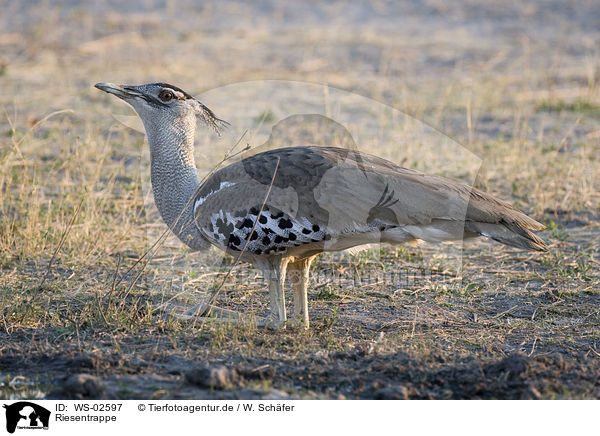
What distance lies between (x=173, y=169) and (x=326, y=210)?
100 centimetres

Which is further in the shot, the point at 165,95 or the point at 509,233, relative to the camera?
the point at 165,95

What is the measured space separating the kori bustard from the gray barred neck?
0.24 m

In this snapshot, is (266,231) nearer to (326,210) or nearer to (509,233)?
(326,210)

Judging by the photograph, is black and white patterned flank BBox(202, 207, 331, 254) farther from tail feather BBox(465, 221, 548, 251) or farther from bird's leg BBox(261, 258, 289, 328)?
tail feather BBox(465, 221, 548, 251)

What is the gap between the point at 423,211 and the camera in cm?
386

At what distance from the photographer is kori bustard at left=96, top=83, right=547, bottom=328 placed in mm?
3883

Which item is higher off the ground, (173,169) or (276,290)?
(173,169)

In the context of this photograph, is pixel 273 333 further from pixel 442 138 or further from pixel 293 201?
pixel 442 138

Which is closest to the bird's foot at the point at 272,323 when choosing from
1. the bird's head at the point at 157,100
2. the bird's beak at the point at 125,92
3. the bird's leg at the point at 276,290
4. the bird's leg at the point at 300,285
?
the bird's leg at the point at 276,290

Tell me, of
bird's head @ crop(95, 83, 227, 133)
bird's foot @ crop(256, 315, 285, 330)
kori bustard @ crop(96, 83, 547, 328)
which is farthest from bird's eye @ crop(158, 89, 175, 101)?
bird's foot @ crop(256, 315, 285, 330)

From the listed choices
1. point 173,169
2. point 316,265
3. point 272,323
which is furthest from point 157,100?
point 316,265

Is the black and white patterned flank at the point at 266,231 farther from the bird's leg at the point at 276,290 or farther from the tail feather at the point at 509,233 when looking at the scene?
the tail feather at the point at 509,233

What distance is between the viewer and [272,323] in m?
4.20
